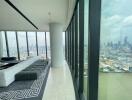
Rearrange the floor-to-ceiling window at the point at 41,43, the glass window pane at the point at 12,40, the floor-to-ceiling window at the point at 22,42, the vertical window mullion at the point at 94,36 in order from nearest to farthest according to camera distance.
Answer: the vertical window mullion at the point at 94,36 → the glass window pane at the point at 12,40 → the floor-to-ceiling window at the point at 22,42 → the floor-to-ceiling window at the point at 41,43

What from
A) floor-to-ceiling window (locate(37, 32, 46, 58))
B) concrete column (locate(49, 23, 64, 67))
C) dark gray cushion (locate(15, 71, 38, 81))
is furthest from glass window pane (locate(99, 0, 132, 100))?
floor-to-ceiling window (locate(37, 32, 46, 58))

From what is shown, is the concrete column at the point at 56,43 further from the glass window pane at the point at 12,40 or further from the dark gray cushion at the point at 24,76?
the glass window pane at the point at 12,40

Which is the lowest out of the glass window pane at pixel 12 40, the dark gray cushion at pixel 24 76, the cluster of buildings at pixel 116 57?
the dark gray cushion at pixel 24 76

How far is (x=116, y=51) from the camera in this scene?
1.20 metres

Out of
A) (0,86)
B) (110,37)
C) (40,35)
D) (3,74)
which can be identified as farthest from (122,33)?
(40,35)

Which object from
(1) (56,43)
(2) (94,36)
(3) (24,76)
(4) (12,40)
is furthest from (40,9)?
(4) (12,40)

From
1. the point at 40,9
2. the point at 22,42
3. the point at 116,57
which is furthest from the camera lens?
the point at 22,42

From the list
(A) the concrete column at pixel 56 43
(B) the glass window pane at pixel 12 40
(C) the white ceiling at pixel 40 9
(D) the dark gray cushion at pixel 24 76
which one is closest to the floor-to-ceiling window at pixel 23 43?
(B) the glass window pane at pixel 12 40

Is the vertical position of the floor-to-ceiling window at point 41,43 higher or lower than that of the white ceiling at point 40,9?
lower

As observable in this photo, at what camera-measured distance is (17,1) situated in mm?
3613

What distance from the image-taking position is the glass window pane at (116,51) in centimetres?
98

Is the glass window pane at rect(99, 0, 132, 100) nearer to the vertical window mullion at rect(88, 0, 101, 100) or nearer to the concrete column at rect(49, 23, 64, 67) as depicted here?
the vertical window mullion at rect(88, 0, 101, 100)

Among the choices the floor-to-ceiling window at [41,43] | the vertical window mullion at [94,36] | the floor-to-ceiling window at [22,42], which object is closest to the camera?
the vertical window mullion at [94,36]

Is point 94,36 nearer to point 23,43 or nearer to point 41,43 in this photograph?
point 41,43
